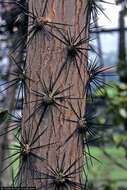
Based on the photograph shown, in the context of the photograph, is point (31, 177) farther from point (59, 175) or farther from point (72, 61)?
point (72, 61)

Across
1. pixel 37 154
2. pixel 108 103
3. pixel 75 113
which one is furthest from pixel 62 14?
pixel 108 103

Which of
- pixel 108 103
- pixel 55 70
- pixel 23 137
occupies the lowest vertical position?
pixel 23 137

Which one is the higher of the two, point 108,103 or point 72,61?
point 108,103

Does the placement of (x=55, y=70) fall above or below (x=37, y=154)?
above

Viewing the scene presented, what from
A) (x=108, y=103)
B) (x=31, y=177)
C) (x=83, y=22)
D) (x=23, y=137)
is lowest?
(x=31, y=177)

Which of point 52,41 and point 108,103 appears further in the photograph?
point 108,103

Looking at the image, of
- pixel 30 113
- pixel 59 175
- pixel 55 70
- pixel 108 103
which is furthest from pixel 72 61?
pixel 108 103

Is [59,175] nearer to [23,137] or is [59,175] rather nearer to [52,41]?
[23,137]
